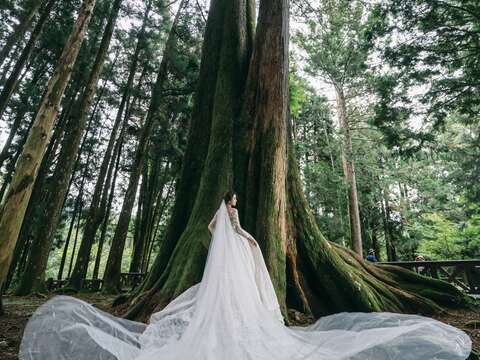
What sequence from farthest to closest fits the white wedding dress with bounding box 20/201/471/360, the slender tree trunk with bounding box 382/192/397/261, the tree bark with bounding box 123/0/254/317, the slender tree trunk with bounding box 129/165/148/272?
the slender tree trunk with bounding box 382/192/397/261, the slender tree trunk with bounding box 129/165/148/272, the tree bark with bounding box 123/0/254/317, the white wedding dress with bounding box 20/201/471/360

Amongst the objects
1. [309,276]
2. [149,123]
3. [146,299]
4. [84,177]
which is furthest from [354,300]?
[84,177]

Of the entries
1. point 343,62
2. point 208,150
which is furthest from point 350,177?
point 208,150

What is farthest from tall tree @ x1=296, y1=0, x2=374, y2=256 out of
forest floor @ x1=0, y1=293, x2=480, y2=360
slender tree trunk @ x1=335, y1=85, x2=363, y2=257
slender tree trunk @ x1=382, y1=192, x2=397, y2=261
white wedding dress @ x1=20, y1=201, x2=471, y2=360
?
white wedding dress @ x1=20, y1=201, x2=471, y2=360

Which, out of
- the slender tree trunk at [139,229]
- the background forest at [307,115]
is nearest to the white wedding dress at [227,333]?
the background forest at [307,115]

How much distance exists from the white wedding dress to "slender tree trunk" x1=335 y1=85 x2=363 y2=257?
11259 millimetres

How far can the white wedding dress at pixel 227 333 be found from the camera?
2.12m

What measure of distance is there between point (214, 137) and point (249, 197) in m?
1.25

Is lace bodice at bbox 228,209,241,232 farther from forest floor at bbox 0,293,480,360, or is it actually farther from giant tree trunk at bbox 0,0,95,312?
giant tree trunk at bbox 0,0,95,312

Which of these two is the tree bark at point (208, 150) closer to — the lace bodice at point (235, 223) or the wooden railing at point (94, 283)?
the lace bodice at point (235, 223)

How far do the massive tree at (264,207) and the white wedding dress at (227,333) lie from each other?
67cm

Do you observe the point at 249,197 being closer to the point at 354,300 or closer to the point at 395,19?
the point at 354,300

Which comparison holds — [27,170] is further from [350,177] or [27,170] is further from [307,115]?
[307,115]

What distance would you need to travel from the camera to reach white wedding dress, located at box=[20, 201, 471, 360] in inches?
83.4

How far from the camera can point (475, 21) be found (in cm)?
760
